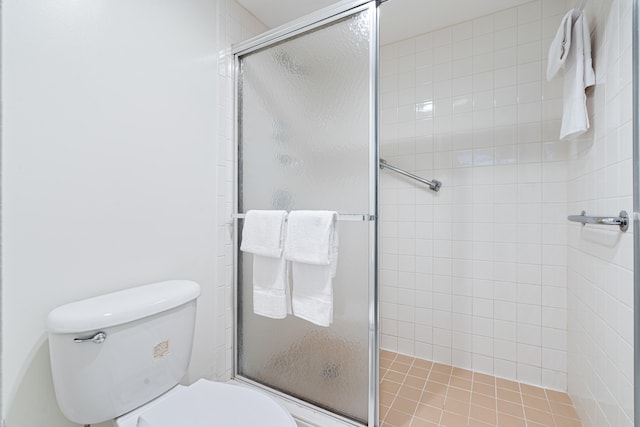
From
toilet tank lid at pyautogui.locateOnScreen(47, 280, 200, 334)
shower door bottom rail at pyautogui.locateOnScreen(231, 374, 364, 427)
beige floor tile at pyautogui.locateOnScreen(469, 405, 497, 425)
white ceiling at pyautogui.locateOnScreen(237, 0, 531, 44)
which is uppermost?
white ceiling at pyautogui.locateOnScreen(237, 0, 531, 44)

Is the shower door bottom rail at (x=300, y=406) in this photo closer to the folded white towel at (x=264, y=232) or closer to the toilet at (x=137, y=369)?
the toilet at (x=137, y=369)

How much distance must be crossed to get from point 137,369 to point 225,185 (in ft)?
2.91

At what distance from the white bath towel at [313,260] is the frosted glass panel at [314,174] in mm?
94

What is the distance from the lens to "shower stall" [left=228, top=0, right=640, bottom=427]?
4.28 feet

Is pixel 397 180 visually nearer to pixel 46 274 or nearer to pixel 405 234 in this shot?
pixel 405 234

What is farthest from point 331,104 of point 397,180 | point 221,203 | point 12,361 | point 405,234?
point 12,361

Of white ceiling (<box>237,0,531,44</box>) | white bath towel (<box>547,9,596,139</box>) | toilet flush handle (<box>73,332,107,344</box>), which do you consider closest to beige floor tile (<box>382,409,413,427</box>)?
toilet flush handle (<box>73,332,107,344</box>)

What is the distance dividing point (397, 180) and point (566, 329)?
1.24 meters

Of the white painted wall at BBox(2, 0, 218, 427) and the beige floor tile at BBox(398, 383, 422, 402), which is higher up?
the white painted wall at BBox(2, 0, 218, 427)

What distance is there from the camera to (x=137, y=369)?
109cm

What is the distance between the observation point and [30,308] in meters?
1.04

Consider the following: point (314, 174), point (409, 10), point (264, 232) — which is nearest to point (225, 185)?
point (264, 232)

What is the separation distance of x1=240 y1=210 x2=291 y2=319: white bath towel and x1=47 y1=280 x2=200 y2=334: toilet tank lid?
317 mm

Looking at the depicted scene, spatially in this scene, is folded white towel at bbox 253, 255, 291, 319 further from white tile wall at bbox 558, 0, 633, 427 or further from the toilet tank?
white tile wall at bbox 558, 0, 633, 427
